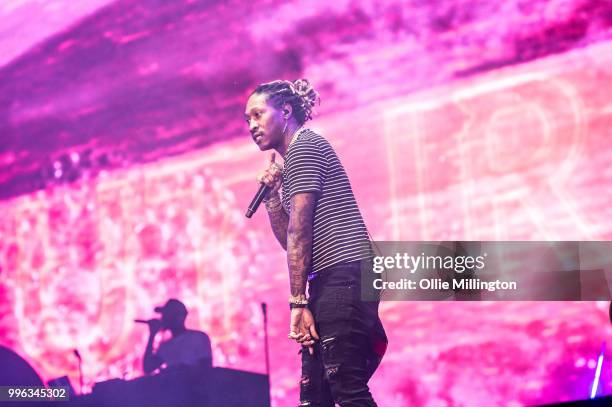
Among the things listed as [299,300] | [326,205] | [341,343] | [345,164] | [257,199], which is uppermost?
[345,164]

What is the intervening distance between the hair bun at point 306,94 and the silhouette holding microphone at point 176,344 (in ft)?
3.44

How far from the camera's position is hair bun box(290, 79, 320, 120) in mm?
3194

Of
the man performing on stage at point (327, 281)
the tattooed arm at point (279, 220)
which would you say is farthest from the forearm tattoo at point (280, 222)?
the man performing on stage at point (327, 281)

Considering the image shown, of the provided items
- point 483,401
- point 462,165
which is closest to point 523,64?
point 462,165

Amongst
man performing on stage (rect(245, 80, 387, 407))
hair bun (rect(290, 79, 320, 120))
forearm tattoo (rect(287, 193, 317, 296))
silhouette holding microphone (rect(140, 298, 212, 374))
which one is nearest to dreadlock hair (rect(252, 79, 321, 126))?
hair bun (rect(290, 79, 320, 120))

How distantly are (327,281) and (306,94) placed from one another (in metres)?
0.91

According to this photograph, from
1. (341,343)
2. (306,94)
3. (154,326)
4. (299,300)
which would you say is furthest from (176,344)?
(306,94)

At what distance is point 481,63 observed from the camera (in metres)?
3.45

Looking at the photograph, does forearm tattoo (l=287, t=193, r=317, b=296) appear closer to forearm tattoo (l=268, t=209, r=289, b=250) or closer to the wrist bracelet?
the wrist bracelet

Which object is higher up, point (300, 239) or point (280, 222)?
point (280, 222)

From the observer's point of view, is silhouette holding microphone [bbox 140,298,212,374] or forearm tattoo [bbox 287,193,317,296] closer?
forearm tattoo [bbox 287,193,317,296]

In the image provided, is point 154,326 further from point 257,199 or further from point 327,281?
point 327,281

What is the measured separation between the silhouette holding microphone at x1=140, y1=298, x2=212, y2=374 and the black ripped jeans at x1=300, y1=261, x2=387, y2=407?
87cm

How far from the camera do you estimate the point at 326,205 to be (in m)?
2.74
